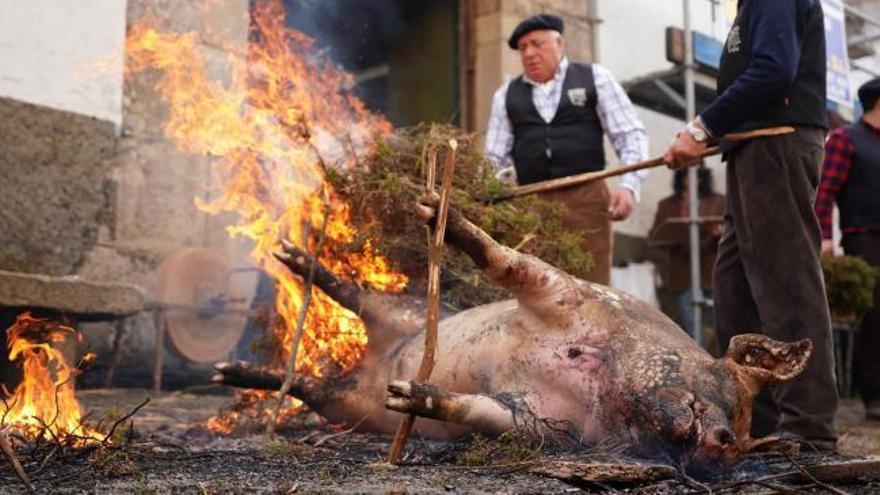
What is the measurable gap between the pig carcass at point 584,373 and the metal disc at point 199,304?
409 cm

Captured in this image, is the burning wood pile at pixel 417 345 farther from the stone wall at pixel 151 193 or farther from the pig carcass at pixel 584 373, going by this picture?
the stone wall at pixel 151 193

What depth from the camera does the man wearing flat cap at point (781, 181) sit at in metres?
4.28

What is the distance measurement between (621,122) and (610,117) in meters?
0.08

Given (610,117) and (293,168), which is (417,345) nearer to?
(293,168)

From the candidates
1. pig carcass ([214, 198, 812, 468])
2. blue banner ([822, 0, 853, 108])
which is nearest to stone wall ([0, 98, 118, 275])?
pig carcass ([214, 198, 812, 468])

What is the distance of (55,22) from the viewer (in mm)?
7316

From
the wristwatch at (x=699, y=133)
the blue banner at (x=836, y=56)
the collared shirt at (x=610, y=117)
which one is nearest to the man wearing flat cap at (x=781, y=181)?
the wristwatch at (x=699, y=133)

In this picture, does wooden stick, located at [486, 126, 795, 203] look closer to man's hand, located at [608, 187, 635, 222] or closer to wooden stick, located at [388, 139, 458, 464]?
man's hand, located at [608, 187, 635, 222]

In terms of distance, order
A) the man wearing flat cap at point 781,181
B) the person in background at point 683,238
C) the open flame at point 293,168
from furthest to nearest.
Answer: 1. the person in background at point 683,238
2. the open flame at point 293,168
3. the man wearing flat cap at point 781,181

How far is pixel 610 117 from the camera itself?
6293 millimetres

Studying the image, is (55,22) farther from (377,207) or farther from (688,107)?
(688,107)

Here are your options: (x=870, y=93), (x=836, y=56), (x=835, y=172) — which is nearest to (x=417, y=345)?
(x=835, y=172)

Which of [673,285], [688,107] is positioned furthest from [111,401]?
[673,285]

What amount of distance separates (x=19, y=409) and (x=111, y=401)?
212 cm
